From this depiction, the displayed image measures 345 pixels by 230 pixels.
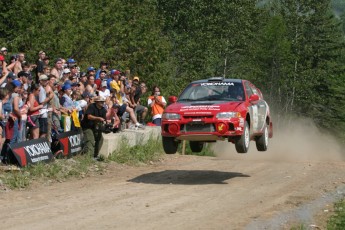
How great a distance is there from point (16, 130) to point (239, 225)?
6.57 meters

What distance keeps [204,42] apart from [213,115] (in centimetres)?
4045

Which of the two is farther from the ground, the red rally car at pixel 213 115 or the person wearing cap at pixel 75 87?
the person wearing cap at pixel 75 87

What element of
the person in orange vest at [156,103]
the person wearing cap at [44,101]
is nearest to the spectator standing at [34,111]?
the person wearing cap at [44,101]

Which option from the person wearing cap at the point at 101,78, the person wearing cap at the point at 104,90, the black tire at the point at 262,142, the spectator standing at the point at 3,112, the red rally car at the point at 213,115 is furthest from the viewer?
the person wearing cap at the point at 101,78

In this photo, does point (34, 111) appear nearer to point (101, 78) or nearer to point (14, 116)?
point (14, 116)

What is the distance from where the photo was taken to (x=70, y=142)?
2012cm

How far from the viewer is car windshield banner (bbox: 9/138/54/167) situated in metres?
17.4

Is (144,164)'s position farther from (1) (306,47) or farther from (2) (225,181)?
(1) (306,47)

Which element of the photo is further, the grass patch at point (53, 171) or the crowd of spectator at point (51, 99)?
the crowd of spectator at point (51, 99)

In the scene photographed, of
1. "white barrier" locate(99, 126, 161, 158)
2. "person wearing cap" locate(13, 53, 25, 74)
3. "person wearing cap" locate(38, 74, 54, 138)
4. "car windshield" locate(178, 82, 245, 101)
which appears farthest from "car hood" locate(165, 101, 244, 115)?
"person wearing cap" locate(13, 53, 25, 74)

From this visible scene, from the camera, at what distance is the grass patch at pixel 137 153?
879 inches

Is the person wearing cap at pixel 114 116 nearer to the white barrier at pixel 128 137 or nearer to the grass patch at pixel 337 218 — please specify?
the white barrier at pixel 128 137

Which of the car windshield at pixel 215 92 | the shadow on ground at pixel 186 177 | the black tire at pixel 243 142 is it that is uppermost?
the car windshield at pixel 215 92

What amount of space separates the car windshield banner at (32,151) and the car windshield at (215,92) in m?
3.44
